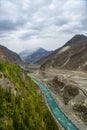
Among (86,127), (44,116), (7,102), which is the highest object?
(7,102)

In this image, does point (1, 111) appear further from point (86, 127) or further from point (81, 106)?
point (81, 106)

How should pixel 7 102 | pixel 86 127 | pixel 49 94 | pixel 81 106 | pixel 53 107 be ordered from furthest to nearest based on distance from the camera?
pixel 49 94 → pixel 53 107 → pixel 81 106 → pixel 86 127 → pixel 7 102

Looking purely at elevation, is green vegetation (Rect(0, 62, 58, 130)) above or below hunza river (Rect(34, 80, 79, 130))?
above

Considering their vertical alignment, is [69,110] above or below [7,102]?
below

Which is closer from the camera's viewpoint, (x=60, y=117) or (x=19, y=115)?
(x=19, y=115)

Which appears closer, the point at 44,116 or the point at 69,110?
the point at 44,116

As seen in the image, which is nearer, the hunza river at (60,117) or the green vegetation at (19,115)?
the green vegetation at (19,115)

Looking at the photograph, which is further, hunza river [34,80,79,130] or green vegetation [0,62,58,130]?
hunza river [34,80,79,130]

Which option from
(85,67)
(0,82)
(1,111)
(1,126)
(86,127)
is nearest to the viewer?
(1,126)

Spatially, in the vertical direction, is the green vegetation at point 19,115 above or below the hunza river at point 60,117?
above

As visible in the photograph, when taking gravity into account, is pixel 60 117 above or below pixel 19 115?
below

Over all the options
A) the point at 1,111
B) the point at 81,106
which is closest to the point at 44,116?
the point at 1,111
